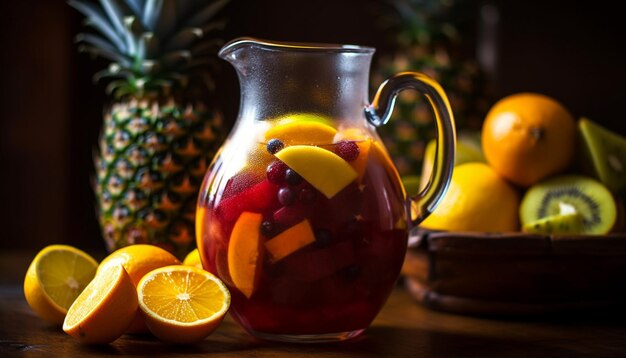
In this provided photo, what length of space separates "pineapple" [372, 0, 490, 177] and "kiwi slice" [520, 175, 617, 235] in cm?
64

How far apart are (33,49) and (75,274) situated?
1.18 m

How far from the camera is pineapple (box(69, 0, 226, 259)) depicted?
137 centimetres

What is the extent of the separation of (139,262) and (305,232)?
25 centimetres

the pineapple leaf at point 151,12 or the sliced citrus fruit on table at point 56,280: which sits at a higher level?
the pineapple leaf at point 151,12

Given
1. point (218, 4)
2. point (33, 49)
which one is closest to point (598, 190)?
point (218, 4)

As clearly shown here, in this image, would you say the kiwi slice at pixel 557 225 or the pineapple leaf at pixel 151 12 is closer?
the kiwi slice at pixel 557 225

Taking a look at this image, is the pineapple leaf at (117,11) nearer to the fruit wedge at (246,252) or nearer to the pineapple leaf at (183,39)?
the pineapple leaf at (183,39)

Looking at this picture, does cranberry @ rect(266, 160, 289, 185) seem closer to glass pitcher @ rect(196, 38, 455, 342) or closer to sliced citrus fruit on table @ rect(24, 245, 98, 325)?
glass pitcher @ rect(196, 38, 455, 342)

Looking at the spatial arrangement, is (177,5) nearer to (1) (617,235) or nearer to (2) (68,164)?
(1) (617,235)

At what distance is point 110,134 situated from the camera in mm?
1420

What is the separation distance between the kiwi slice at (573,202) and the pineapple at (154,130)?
0.55 m

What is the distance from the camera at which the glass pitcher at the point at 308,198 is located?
34.7 inches

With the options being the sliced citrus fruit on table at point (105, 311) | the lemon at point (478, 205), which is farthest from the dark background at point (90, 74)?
the sliced citrus fruit on table at point (105, 311)

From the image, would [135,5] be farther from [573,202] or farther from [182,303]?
[573,202]
